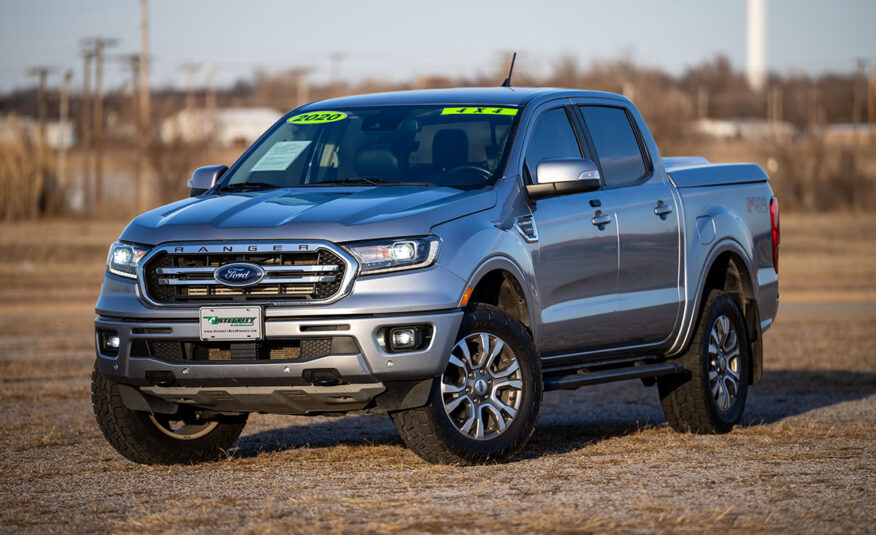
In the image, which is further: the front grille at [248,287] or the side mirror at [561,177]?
the side mirror at [561,177]

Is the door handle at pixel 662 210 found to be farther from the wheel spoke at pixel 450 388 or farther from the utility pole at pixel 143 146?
the utility pole at pixel 143 146

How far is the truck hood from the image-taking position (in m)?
7.12

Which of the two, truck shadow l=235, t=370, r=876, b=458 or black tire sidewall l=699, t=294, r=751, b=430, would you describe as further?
black tire sidewall l=699, t=294, r=751, b=430

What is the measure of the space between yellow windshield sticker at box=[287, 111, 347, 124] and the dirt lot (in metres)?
2.07

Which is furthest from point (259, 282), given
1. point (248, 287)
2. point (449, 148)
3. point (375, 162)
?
point (449, 148)

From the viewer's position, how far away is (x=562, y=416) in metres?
10.9

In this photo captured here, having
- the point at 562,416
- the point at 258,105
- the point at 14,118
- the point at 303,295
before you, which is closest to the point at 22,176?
the point at 14,118

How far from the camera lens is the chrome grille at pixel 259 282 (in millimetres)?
7039

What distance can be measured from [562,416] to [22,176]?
110 ft

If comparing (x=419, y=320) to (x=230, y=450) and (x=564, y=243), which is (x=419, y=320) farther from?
(x=230, y=450)

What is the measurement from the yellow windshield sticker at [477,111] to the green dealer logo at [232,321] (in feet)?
7.16

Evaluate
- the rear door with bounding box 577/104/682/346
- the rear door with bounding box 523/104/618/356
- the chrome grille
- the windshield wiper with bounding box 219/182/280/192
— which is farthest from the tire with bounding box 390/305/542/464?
the windshield wiper with bounding box 219/182/280/192

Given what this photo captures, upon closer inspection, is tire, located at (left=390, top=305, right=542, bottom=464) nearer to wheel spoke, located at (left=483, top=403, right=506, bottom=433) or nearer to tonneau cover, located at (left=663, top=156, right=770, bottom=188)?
wheel spoke, located at (left=483, top=403, right=506, bottom=433)

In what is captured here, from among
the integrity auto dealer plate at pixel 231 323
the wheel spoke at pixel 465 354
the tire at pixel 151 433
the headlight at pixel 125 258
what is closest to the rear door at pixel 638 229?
the wheel spoke at pixel 465 354
